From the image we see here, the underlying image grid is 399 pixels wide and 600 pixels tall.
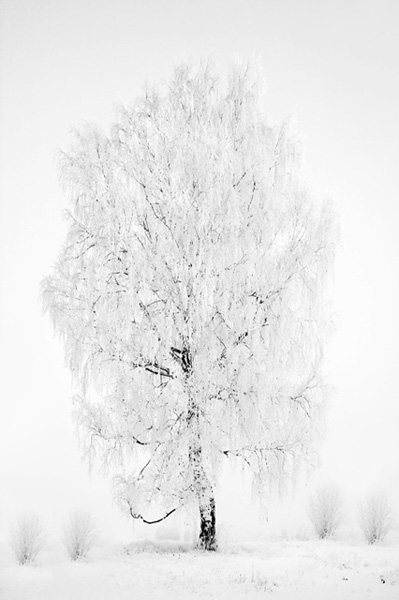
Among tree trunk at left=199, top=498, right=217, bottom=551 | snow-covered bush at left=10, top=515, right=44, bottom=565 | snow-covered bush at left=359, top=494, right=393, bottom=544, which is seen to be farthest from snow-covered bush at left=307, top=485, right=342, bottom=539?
snow-covered bush at left=10, top=515, right=44, bottom=565

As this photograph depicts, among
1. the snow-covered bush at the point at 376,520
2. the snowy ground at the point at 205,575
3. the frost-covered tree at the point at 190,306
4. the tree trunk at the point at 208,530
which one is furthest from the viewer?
the snow-covered bush at the point at 376,520

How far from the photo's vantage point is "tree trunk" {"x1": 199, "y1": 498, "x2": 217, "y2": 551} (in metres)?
10.5

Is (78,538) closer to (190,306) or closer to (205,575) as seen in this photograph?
(205,575)

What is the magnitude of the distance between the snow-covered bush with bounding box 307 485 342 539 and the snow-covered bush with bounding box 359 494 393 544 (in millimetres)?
743

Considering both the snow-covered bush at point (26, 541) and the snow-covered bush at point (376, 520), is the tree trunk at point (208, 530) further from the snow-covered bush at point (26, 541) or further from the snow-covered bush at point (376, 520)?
the snow-covered bush at point (376, 520)

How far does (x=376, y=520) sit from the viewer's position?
41.3ft

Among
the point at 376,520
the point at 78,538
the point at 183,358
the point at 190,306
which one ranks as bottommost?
the point at 376,520

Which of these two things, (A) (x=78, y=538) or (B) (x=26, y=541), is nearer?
(B) (x=26, y=541)

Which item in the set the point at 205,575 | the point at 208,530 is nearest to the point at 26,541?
the point at 208,530

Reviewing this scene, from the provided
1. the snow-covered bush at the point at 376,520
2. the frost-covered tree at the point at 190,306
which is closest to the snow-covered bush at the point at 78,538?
the frost-covered tree at the point at 190,306

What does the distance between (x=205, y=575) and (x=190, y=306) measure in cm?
445

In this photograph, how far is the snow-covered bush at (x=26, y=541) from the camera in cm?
967

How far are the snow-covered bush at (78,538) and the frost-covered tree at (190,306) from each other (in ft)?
2.92

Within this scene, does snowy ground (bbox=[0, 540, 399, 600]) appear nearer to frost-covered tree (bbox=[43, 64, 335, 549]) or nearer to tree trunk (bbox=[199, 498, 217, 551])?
tree trunk (bbox=[199, 498, 217, 551])
